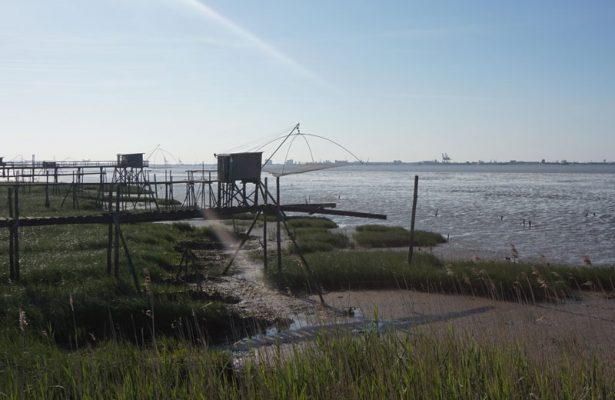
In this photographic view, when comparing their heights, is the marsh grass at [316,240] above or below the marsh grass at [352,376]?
below

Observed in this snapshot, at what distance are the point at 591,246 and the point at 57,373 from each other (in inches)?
845

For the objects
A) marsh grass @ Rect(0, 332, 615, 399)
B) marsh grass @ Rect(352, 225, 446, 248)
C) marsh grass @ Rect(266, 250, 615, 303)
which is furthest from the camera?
marsh grass @ Rect(352, 225, 446, 248)

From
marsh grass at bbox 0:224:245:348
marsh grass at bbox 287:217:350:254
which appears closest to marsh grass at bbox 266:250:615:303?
marsh grass at bbox 287:217:350:254

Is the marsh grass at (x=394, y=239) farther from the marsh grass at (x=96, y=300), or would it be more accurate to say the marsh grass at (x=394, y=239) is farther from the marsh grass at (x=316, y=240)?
the marsh grass at (x=96, y=300)

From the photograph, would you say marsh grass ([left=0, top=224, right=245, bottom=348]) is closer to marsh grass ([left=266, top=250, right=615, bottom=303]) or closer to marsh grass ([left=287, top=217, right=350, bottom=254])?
marsh grass ([left=266, top=250, right=615, bottom=303])

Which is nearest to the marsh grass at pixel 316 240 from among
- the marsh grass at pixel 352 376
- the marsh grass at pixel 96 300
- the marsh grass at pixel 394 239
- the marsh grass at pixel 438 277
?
the marsh grass at pixel 394 239

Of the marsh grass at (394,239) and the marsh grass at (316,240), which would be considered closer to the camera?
the marsh grass at (316,240)

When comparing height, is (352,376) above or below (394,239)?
above

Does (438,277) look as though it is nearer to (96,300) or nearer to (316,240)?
(96,300)

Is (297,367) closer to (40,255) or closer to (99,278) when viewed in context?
(99,278)

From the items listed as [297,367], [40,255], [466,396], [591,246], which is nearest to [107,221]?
[40,255]

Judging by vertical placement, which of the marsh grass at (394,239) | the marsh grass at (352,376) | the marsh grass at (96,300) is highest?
the marsh grass at (352,376)

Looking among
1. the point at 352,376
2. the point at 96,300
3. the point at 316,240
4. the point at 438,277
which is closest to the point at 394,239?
the point at 316,240

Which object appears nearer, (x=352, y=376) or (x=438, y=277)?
(x=352, y=376)
